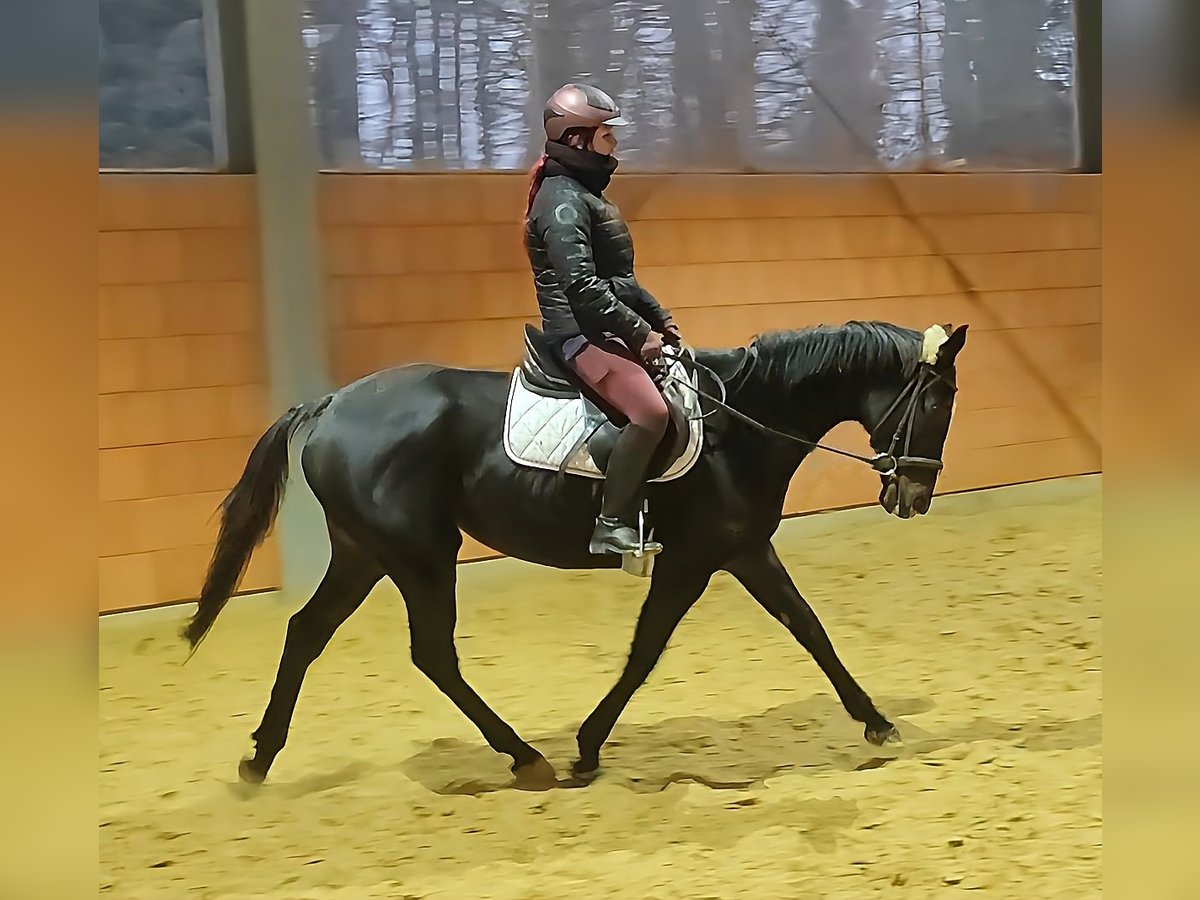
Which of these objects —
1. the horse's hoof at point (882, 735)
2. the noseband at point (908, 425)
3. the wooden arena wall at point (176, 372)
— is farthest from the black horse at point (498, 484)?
the horse's hoof at point (882, 735)

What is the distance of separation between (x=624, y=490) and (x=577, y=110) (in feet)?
1.98

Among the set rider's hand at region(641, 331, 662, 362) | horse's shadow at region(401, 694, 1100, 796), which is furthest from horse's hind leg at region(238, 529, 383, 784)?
rider's hand at region(641, 331, 662, 362)

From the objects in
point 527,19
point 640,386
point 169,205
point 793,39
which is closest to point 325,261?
point 169,205

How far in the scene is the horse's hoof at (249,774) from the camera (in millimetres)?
1999

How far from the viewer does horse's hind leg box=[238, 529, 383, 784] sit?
79.7 inches

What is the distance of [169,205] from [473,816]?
1.18 metres

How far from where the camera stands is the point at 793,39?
2303 millimetres

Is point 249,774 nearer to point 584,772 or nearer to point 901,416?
point 584,772

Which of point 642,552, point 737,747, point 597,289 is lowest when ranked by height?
point 737,747

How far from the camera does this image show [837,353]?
6.59 ft

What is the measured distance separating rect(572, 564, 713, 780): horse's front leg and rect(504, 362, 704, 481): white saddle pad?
0.61 feet

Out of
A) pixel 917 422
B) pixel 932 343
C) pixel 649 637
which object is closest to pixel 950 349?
pixel 932 343

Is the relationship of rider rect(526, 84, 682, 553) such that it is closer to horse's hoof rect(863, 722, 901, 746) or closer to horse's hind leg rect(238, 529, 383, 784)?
horse's hind leg rect(238, 529, 383, 784)

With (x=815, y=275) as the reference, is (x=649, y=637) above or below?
below
